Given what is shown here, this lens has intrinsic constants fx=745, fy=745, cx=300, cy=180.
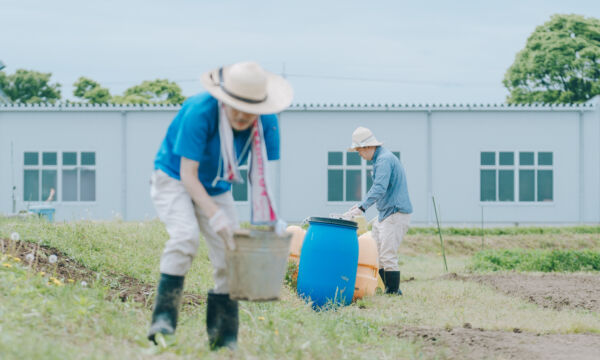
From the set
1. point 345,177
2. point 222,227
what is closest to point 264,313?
point 222,227

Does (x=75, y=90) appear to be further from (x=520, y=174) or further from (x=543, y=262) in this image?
(x=543, y=262)

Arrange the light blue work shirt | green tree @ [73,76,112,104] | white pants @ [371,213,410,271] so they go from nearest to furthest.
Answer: the light blue work shirt → white pants @ [371,213,410,271] → green tree @ [73,76,112,104]

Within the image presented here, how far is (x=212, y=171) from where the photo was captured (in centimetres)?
436

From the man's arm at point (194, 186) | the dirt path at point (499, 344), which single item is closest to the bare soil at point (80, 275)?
the man's arm at point (194, 186)

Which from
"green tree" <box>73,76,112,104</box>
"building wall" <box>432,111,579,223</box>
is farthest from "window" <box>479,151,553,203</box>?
"green tree" <box>73,76,112,104</box>

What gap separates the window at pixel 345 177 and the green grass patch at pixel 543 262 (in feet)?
28.8

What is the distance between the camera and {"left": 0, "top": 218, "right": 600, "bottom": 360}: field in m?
4.21

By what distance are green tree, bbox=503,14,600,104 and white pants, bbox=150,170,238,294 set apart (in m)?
29.0

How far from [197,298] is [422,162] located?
50.6 ft

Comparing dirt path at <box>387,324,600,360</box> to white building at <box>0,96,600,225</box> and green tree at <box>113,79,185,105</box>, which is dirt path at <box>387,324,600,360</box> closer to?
white building at <box>0,96,600,225</box>

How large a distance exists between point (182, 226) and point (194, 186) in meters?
0.24

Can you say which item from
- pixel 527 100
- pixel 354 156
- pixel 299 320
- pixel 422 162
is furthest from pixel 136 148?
pixel 527 100

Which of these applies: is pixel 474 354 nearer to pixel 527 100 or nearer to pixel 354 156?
pixel 354 156

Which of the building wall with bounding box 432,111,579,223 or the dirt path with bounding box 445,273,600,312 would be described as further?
the building wall with bounding box 432,111,579,223
